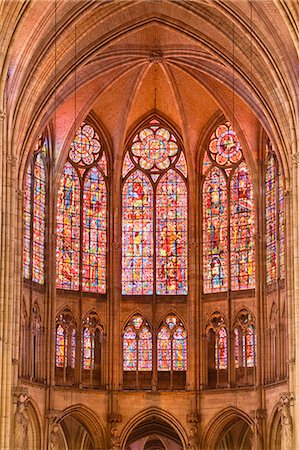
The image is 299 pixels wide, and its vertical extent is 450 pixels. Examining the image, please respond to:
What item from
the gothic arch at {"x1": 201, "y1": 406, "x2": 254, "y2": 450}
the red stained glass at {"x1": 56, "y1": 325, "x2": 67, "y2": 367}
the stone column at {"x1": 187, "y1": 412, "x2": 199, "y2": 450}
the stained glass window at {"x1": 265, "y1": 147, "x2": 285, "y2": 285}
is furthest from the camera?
the red stained glass at {"x1": 56, "y1": 325, "x2": 67, "y2": 367}

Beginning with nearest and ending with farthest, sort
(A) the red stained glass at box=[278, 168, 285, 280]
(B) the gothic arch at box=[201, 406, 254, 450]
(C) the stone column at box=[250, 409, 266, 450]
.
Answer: (C) the stone column at box=[250, 409, 266, 450], (A) the red stained glass at box=[278, 168, 285, 280], (B) the gothic arch at box=[201, 406, 254, 450]

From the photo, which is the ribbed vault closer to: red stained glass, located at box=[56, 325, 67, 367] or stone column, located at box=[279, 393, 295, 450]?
red stained glass, located at box=[56, 325, 67, 367]

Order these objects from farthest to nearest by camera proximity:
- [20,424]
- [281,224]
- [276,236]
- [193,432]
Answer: [193,432]
[276,236]
[281,224]
[20,424]

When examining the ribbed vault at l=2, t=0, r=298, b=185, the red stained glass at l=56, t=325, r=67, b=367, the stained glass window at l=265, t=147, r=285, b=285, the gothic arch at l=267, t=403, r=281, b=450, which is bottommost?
the gothic arch at l=267, t=403, r=281, b=450

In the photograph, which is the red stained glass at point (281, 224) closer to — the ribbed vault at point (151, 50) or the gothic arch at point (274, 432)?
the ribbed vault at point (151, 50)

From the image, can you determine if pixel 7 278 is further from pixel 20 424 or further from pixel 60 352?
pixel 60 352

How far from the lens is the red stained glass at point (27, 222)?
159 feet

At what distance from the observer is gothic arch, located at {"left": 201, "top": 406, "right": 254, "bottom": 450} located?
4953 cm

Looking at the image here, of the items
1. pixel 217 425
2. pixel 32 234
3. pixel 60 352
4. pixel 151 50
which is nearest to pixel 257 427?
pixel 217 425

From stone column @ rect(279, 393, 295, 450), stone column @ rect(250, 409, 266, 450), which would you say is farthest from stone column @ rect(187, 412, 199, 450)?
stone column @ rect(279, 393, 295, 450)

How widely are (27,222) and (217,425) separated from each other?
944cm

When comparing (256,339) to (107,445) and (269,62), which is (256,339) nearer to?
(107,445)

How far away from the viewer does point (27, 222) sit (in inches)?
1933

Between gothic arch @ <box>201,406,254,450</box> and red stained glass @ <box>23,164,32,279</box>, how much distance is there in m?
8.05
